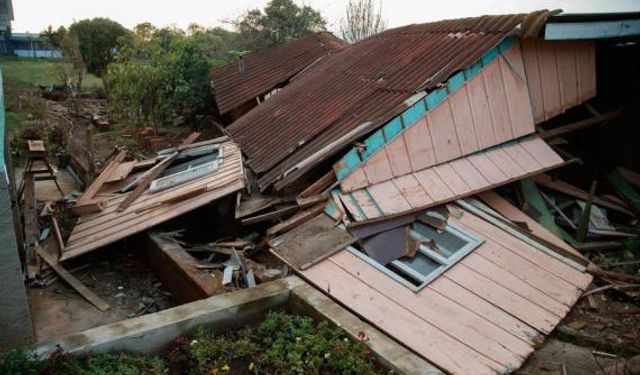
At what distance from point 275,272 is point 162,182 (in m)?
3.28

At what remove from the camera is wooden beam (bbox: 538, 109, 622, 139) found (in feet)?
24.1

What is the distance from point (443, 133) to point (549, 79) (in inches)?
90.4

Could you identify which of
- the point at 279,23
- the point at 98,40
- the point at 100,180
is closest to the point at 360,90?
the point at 100,180

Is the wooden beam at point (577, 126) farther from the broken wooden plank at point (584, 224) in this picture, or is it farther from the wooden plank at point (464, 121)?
the wooden plank at point (464, 121)

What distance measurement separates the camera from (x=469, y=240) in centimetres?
515

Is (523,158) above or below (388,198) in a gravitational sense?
above

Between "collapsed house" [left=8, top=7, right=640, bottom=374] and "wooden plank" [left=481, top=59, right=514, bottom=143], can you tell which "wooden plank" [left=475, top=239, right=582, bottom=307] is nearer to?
"collapsed house" [left=8, top=7, right=640, bottom=374]

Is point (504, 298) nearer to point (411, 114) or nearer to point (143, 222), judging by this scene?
point (411, 114)

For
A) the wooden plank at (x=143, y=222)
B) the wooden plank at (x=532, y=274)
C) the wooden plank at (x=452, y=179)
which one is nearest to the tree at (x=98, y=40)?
the wooden plank at (x=143, y=222)

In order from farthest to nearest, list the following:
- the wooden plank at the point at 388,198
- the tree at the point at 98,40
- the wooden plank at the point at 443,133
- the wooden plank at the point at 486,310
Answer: the tree at the point at 98,40
the wooden plank at the point at 443,133
the wooden plank at the point at 388,198
the wooden plank at the point at 486,310

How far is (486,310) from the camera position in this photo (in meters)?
4.35

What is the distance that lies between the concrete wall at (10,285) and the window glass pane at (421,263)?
11.8ft

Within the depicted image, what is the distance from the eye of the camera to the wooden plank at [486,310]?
→ 4.22 metres

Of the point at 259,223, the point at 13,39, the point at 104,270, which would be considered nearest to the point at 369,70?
the point at 259,223
